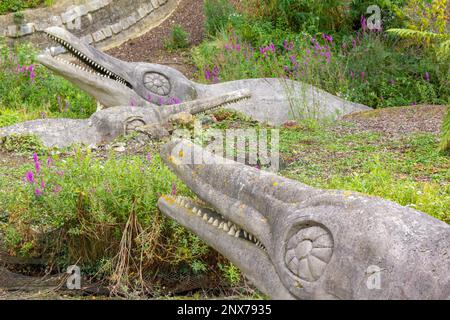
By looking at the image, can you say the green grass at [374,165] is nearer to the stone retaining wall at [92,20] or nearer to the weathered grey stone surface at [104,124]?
the weathered grey stone surface at [104,124]

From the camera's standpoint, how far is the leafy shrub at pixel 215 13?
45.3ft

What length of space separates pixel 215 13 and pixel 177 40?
2.86 ft

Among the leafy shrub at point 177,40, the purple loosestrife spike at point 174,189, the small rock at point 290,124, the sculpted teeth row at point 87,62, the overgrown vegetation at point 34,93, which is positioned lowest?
the purple loosestrife spike at point 174,189

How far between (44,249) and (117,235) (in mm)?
588

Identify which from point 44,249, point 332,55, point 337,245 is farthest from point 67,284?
point 332,55

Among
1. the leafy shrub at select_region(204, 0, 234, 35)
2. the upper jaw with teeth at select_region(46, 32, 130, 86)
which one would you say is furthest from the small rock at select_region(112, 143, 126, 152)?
the leafy shrub at select_region(204, 0, 234, 35)

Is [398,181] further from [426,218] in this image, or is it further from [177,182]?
[426,218]

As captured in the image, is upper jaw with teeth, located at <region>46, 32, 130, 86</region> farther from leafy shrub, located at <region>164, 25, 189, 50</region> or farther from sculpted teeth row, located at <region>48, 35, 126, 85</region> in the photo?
leafy shrub, located at <region>164, 25, 189, 50</region>

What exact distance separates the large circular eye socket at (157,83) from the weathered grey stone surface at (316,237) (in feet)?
17.9

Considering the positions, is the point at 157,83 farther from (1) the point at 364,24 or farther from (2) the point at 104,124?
(1) the point at 364,24

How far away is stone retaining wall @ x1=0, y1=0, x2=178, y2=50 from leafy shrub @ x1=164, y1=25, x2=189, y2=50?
0.98m

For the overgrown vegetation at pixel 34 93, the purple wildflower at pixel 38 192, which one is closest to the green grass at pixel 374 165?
the purple wildflower at pixel 38 192

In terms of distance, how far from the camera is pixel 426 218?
324cm
